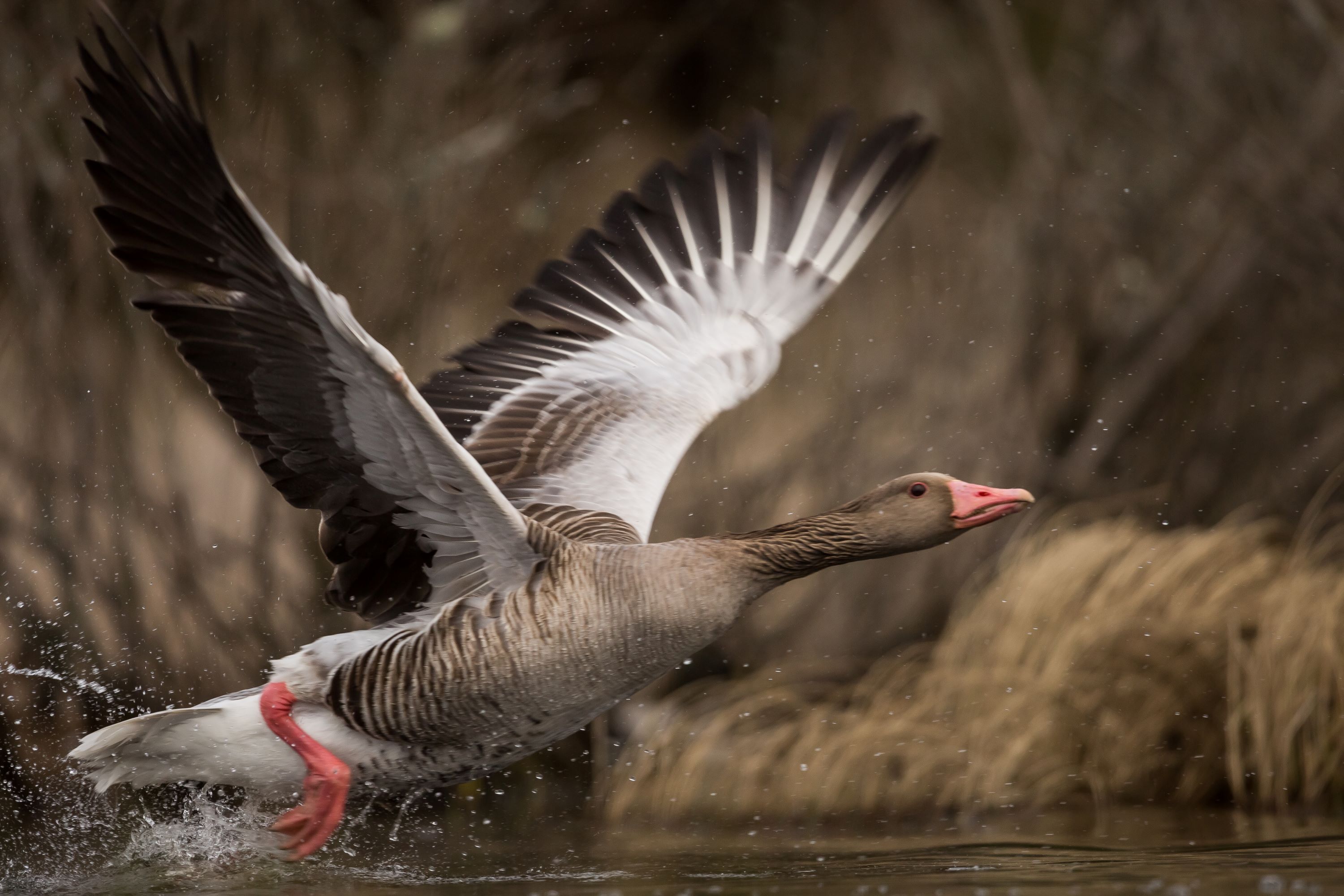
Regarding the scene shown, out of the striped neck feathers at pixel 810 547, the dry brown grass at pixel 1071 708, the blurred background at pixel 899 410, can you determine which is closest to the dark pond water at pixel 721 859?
the dry brown grass at pixel 1071 708

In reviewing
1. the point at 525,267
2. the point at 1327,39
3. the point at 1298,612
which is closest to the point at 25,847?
the point at 525,267

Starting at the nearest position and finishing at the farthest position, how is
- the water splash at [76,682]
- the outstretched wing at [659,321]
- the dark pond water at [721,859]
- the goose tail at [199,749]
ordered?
the dark pond water at [721,859], the goose tail at [199,749], the outstretched wing at [659,321], the water splash at [76,682]

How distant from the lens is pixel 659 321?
21.1 ft

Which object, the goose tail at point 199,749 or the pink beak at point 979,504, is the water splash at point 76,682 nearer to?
the goose tail at point 199,749

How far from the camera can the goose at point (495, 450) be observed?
165 inches

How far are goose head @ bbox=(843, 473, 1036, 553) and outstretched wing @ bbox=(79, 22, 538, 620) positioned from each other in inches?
48.2

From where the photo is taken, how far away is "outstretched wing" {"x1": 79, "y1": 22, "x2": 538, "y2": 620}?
13.1 feet

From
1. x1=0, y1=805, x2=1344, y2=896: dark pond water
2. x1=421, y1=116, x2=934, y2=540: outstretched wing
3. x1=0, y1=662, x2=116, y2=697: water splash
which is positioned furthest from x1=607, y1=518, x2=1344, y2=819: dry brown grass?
x1=0, y1=662, x2=116, y2=697: water splash

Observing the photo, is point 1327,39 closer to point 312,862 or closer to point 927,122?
point 927,122

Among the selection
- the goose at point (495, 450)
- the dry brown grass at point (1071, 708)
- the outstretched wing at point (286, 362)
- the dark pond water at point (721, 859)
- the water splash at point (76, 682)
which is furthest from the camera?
the water splash at point (76, 682)

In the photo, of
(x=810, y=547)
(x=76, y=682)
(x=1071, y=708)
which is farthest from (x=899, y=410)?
(x=76, y=682)

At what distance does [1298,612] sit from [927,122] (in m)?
4.96

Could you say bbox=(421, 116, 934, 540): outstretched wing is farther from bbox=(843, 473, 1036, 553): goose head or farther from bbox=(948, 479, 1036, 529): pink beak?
bbox=(948, 479, 1036, 529): pink beak

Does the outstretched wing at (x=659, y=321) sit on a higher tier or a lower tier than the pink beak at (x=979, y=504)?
higher
